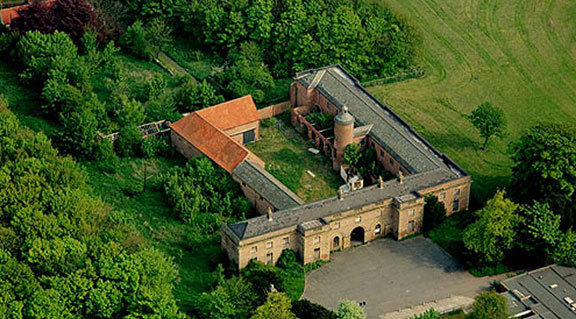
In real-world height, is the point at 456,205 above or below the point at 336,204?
below

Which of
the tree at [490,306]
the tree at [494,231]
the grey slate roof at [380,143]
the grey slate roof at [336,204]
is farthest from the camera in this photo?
the grey slate roof at [380,143]

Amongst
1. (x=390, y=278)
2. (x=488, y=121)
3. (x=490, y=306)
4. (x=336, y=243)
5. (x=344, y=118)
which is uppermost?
(x=344, y=118)

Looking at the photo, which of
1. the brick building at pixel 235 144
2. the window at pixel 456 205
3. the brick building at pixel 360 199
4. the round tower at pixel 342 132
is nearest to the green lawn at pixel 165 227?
the brick building at pixel 360 199

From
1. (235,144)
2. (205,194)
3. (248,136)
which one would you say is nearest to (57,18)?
(248,136)

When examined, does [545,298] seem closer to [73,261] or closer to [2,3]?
[73,261]

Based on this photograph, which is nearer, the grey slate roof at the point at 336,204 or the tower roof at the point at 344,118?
the grey slate roof at the point at 336,204

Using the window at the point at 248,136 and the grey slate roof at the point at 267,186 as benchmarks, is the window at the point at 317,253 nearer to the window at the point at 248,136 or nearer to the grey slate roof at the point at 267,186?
the grey slate roof at the point at 267,186

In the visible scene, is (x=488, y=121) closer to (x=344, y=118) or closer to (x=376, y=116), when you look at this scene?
(x=376, y=116)
